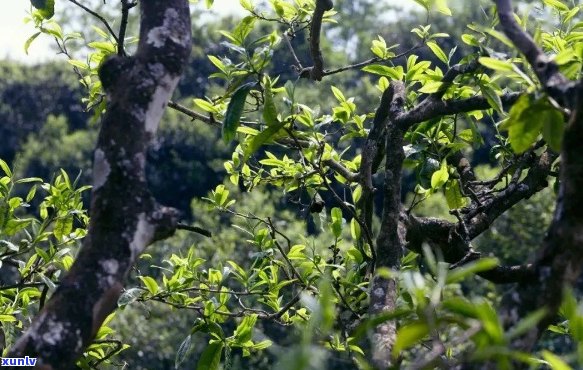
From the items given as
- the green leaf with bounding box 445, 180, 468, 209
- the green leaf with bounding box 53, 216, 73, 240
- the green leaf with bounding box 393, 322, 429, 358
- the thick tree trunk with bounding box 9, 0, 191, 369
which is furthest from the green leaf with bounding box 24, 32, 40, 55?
the green leaf with bounding box 393, 322, 429, 358

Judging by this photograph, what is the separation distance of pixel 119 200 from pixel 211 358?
3.67 ft

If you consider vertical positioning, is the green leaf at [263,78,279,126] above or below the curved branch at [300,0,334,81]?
below

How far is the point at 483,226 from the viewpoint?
288 cm

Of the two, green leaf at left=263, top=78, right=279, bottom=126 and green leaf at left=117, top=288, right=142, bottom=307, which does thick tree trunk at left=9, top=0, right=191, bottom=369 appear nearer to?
green leaf at left=263, top=78, right=279, bottom=126

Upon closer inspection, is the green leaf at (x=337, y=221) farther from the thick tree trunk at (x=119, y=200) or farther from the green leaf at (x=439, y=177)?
the thick tree trunk at (x=119, y=200)

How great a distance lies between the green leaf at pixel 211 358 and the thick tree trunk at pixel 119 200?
965 mm

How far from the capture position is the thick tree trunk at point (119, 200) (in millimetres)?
1576

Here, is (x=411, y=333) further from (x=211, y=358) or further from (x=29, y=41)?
(x=29, y=41)

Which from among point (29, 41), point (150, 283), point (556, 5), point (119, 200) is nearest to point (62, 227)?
point (150, 283)

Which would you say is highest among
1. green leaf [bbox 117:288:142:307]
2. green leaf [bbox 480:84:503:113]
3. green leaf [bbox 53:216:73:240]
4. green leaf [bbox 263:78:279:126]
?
green leaf [bbox 263:78:279:126]

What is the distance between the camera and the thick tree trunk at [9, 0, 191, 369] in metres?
1.58

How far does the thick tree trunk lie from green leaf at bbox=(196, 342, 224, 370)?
3.17ft

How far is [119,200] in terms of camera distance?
66.9 inches
